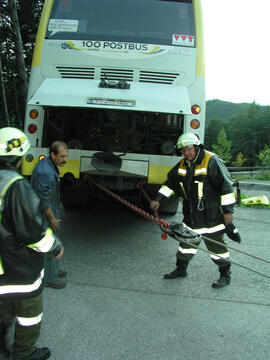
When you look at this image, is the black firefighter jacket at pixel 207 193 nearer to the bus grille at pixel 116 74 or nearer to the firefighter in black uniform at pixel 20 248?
the bus grille at pixel 116 74

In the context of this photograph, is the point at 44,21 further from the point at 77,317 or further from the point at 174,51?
the point at 77,317

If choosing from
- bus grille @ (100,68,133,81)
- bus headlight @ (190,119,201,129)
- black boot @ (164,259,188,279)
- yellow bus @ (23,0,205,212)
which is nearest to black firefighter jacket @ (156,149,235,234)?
black boot @ (164,259,188,279)

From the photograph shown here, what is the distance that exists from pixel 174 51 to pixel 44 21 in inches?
78.7

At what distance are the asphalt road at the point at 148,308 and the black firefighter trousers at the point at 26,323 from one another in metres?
0.31

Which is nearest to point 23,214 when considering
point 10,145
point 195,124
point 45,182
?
point 10,145

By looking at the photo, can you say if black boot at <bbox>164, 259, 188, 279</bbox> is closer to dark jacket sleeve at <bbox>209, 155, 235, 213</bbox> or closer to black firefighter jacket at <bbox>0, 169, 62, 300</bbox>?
dark jacket sleeve at <bbox>209, 155, 235, 213</bbox>

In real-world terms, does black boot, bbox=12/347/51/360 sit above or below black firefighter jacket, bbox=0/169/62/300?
below

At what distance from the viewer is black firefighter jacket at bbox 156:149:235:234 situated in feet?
12.3

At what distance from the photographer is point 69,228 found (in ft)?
19.2

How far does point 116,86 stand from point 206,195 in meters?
1.97

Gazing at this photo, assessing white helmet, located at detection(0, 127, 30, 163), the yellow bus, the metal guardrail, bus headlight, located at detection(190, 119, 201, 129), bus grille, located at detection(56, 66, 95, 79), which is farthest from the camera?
the metal guardrail

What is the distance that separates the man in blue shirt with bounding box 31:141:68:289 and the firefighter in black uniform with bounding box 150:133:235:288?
122cm

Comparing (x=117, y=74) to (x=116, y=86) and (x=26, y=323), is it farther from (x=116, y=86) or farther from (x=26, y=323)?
(x=26, y=323)

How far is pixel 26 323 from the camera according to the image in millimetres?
2219
